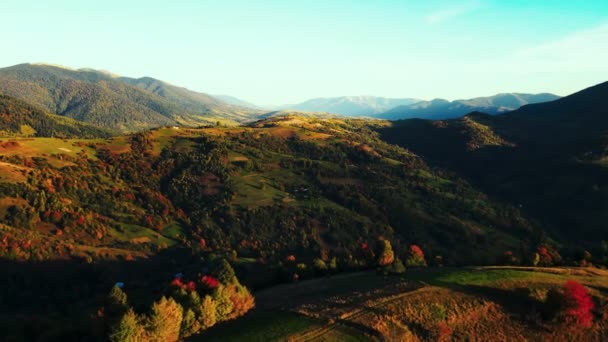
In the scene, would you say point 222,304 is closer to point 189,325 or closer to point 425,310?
point 189,325

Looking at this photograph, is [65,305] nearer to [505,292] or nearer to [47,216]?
[47,216]

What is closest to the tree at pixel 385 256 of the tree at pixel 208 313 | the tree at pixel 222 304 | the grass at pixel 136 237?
the tree at pixel 222 304

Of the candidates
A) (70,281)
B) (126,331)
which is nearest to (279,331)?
(126,331)

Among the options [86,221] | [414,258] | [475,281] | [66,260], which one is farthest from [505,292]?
[86,221]

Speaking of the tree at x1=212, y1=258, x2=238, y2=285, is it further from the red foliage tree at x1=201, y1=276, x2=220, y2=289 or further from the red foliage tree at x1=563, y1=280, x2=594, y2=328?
the red foliage tree at x1=563, y1=280, x2=594, y2=328

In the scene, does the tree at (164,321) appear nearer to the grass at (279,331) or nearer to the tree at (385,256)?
the grass at (279,331)

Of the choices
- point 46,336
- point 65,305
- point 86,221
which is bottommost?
point 65,305

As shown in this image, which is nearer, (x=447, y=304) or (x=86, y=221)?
(x=447, y=304)
